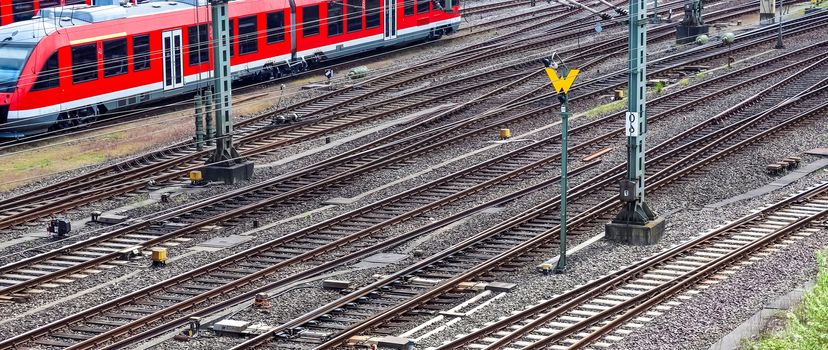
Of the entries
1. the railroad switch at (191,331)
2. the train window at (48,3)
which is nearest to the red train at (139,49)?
the train window at (48,3)

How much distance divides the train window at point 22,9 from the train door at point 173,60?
10229mm

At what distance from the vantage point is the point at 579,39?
167 feet

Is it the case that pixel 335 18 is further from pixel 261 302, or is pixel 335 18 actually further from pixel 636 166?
pixel 261 302

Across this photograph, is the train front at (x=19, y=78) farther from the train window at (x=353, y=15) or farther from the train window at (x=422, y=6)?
the train window at (x=422, y=6)

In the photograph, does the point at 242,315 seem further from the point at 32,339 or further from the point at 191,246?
the point at 191,246

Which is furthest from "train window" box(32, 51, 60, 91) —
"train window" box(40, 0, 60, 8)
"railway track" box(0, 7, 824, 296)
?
"train window" box(40, 0, 60, 8)

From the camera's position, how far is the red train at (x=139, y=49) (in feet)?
117

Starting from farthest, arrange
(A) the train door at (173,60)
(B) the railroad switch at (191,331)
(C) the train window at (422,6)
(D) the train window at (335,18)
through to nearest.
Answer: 1. (C) the train window at (422,6)
2. (D) the train window at (335,18)
3. (A) the train door at (173,60)
4. (B) the railroad switch at (191,331)

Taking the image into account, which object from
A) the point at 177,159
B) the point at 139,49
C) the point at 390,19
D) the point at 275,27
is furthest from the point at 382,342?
the point at 390,19

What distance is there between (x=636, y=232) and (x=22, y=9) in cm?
2778

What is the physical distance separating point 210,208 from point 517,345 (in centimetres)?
1080

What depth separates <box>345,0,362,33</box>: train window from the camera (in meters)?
46.2

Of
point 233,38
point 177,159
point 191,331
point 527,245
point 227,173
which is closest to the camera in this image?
point 191,331

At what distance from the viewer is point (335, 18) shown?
45.7 metres
